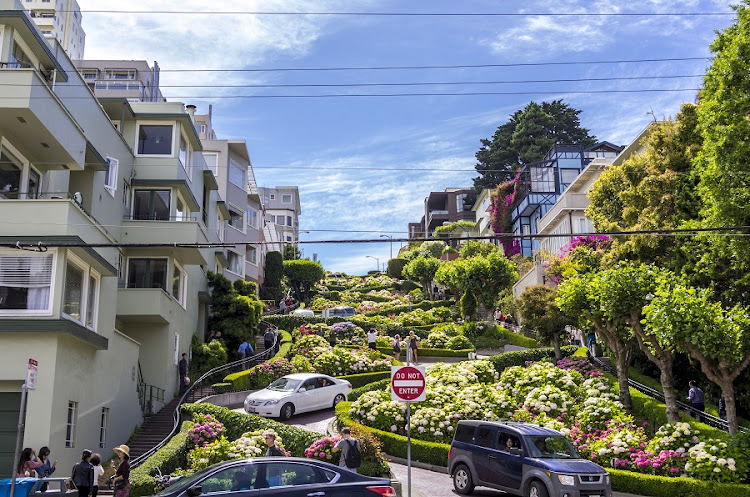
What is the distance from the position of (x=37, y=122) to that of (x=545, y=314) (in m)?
24.2

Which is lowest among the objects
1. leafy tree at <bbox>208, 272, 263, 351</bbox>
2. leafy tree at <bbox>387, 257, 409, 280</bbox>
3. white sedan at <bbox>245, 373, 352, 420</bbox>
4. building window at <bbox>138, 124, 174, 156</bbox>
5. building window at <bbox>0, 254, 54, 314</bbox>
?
white sedan at <bbox>245, 373, 352, 420</bbox>

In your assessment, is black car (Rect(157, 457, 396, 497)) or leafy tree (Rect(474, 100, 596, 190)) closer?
black car (Rect(157, 457, 396, 497))

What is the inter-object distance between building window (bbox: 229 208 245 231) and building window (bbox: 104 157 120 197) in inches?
864

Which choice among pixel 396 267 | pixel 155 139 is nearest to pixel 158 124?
pixel 155 139

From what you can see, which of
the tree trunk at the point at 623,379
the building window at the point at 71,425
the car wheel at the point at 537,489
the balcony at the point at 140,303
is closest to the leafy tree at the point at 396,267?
the balcony at the point at 140,303

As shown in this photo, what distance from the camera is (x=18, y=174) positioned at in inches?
811

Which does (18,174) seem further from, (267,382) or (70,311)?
(267,382)

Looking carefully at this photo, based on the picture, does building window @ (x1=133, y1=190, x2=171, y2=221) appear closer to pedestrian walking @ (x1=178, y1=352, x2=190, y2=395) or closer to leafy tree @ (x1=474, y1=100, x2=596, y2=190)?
pedestrian walking @ (x1=178, y1=352, x2=190, y2=395)

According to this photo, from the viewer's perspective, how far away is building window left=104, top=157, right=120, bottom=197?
25422 millimetres

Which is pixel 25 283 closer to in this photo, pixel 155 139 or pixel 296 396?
pixel 296 396

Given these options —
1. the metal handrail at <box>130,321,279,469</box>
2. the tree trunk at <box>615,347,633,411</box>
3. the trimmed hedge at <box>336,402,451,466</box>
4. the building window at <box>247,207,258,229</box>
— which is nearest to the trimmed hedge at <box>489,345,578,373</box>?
the tree trunk at <box>615,347,633,411</box>

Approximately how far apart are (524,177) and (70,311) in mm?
75327

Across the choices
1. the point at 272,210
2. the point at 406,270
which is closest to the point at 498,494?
the point at 406,270

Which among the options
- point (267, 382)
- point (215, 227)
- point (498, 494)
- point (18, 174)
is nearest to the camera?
point (498, 494)
